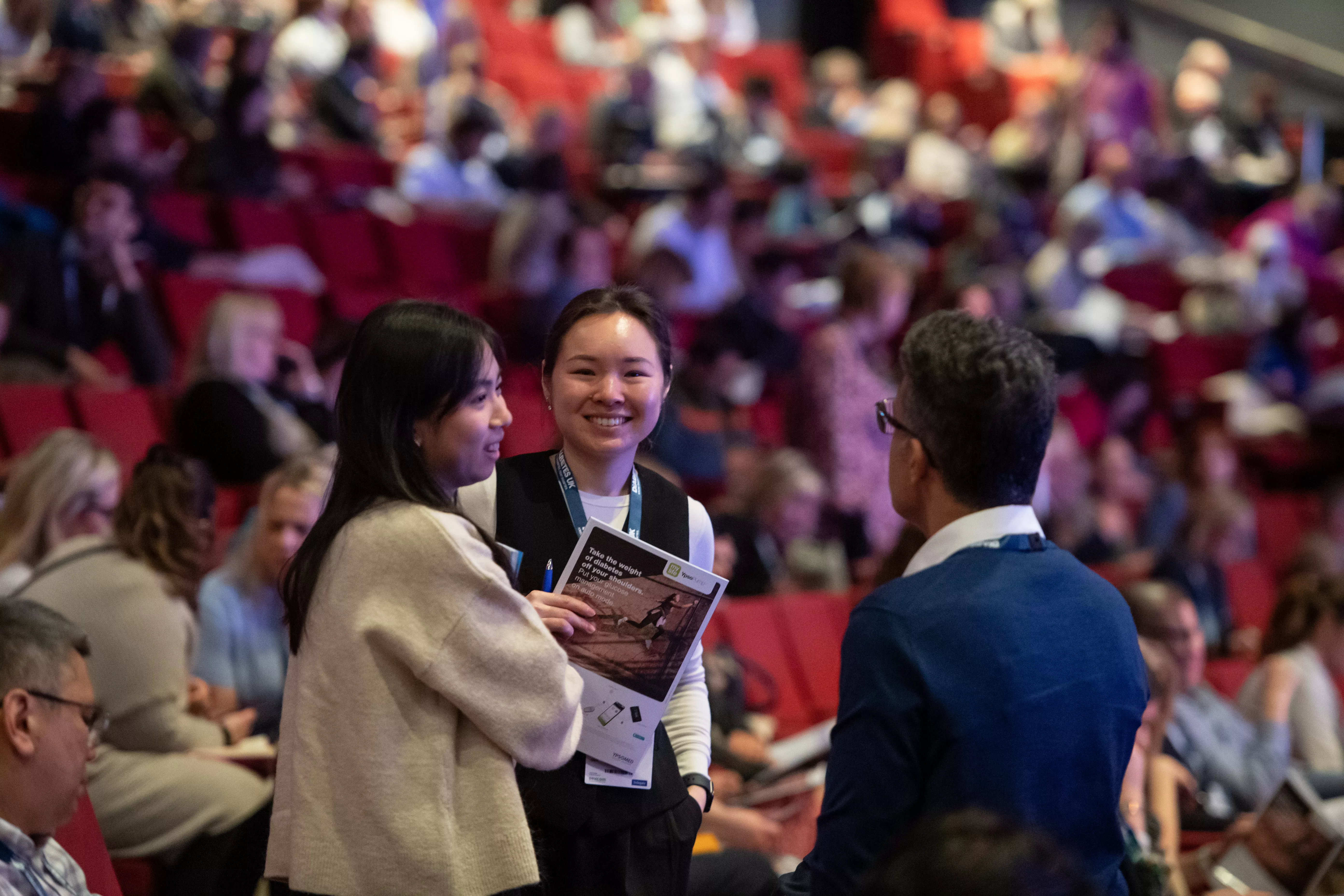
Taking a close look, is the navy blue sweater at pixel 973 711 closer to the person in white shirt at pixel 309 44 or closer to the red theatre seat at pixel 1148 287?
the person in white shirt at pixel 309 44

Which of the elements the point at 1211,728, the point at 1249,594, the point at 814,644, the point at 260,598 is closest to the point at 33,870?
the point at 260,598

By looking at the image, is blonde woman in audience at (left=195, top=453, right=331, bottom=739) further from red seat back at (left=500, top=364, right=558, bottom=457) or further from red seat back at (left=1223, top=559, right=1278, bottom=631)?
red seat back at (left=1223, top=559, right=1278, bottom=631)

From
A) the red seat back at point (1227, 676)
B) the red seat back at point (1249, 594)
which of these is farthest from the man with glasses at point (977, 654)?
the red seat back at point (1249, 594)

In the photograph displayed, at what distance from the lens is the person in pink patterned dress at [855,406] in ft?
16.7

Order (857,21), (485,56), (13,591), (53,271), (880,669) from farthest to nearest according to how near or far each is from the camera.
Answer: (857,21) < (485,56) < (53,271) < (13,591) < (880,669)

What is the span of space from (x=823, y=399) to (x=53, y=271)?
106 inches

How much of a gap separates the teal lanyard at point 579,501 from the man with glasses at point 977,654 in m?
0.42

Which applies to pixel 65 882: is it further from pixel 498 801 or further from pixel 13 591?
pixel 13 591

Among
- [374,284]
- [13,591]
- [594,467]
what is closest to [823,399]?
[374,284]

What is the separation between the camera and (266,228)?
6180 mm

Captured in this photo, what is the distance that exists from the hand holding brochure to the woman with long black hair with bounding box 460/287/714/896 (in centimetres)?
2

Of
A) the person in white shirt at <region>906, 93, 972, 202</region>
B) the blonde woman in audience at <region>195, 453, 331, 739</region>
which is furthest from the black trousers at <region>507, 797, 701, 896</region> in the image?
the person in white shirt at <region>906, 93, 972, 202</region>

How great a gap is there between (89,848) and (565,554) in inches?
36.1

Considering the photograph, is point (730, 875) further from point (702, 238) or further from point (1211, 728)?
point (702, 238)
